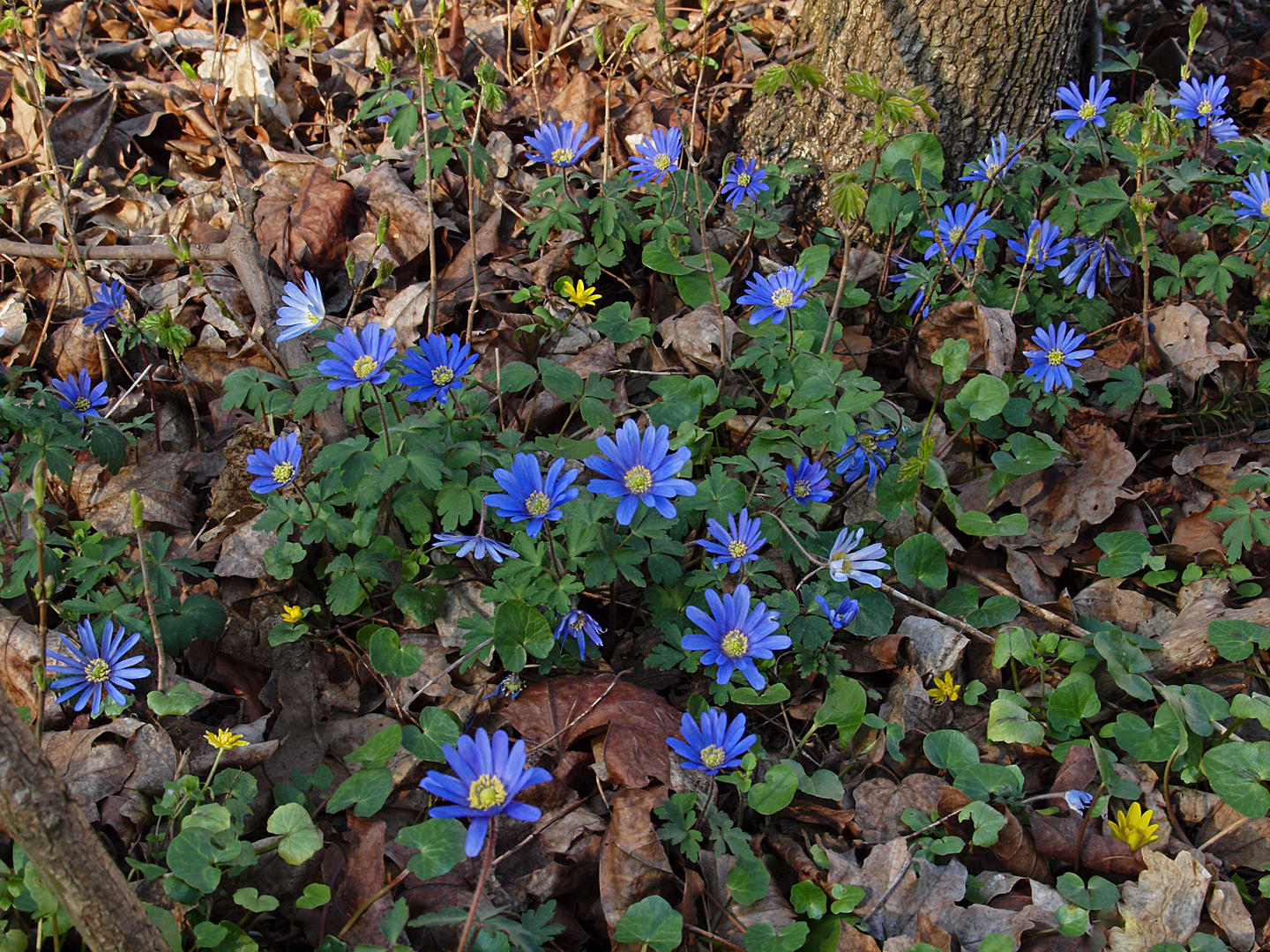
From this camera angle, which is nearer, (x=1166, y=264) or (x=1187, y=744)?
(x=1187, y=744)

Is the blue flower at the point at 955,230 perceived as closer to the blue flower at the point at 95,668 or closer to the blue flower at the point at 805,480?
the blue flower at the point at 805,480

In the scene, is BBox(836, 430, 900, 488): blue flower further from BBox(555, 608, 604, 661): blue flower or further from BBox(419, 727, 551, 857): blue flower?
BBox(419, 727, 551, 857): blue flower

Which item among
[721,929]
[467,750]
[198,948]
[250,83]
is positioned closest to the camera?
[467,750]

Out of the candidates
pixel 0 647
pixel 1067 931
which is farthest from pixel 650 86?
pixel 1067 931

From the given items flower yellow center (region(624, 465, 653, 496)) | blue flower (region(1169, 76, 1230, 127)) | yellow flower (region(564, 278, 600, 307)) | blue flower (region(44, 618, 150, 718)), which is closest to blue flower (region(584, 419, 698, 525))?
flower yellow center (region(624, 465, 653, 496))

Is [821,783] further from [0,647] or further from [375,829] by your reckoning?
[0,647]
